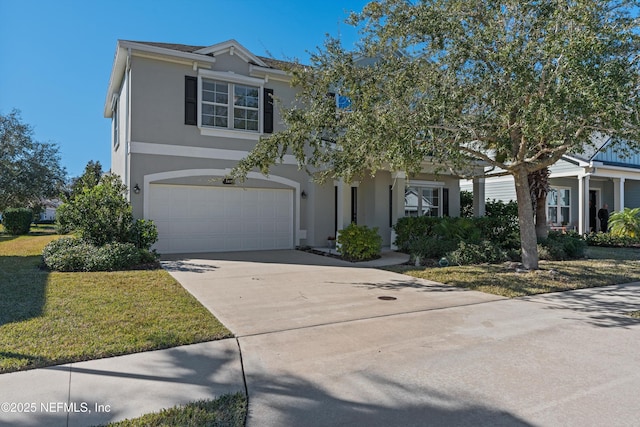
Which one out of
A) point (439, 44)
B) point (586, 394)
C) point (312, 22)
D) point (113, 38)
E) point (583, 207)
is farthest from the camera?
point (583, 207)

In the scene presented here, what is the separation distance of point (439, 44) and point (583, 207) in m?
13.5

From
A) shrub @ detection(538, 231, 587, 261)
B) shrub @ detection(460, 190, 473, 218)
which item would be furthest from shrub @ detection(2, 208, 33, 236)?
shrub @ detection(538, 231, 587, 261)

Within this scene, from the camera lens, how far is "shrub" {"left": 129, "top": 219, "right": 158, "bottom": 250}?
33.7ft

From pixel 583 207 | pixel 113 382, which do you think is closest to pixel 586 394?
pixel 113 382

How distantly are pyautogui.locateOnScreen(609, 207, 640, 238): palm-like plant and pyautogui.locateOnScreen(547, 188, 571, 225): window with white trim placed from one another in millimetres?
4598

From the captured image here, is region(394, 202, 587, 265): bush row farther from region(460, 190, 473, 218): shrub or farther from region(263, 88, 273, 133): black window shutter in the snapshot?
region(263, 88, 273, 133): black window shutter

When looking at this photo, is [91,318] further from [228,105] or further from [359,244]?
[228,105]

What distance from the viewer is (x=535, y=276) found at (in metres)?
8.64

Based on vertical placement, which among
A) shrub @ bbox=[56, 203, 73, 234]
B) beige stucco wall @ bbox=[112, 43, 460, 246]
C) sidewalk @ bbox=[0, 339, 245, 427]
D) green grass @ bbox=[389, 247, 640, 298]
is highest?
beige stucco wall @ bbox=[112, 43, 460, 246]

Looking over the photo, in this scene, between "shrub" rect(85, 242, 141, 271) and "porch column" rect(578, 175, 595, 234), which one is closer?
"shrub" rect(85, 242, 141, 271)

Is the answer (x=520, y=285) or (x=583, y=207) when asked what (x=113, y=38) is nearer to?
(x=520, y=285)

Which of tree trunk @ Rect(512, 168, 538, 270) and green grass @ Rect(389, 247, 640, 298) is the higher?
tree trunk @ Rect(512, 168, 538, 270)

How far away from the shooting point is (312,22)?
1184cm

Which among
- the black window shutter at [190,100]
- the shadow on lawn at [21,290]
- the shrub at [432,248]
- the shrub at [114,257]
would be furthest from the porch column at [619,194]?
the shadow on lawn at [21,290]
